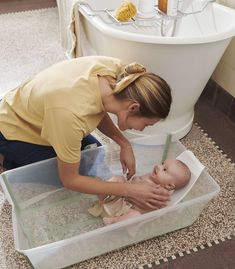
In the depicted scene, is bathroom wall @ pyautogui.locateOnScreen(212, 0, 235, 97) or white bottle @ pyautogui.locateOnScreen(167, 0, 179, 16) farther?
bathroom wall @ pyautogui.locateOnScreen(212, 0, 235, 97)

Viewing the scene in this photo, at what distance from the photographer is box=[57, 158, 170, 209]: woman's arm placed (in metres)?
1.15

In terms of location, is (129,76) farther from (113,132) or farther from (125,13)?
(125,13)

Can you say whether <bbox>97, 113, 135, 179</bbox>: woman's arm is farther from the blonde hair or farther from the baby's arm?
the blonde hair

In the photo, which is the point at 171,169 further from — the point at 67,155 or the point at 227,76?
the point at 227,76

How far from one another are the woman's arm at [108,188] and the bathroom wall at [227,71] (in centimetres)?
97

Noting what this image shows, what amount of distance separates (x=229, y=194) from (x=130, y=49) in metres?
0.75

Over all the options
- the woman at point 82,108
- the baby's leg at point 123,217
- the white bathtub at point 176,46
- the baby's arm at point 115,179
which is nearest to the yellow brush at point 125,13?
the white bathtub at point 176,46

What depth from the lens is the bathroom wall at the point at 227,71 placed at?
189 cm

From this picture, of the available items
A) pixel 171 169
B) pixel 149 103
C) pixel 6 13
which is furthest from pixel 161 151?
pixel 6 13

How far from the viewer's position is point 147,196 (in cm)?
121

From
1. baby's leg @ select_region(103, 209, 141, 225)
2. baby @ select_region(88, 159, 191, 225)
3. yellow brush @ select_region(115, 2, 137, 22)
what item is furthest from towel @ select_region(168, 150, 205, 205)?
yellow brush @ select_region(115, 2, 137, 22)

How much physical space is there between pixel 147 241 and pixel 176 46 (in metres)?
0.77

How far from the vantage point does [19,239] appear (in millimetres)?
1185

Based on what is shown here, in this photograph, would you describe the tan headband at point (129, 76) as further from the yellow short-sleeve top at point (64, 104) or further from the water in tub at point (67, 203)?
the water in tub at point (67, 203)
